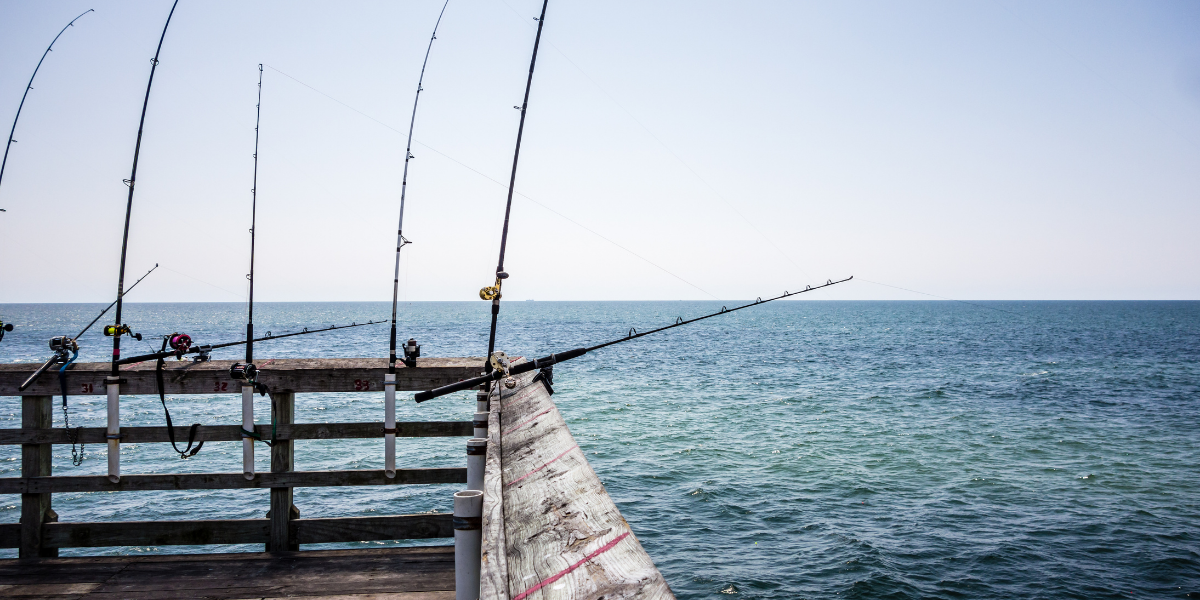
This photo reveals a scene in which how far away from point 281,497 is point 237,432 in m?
0.52

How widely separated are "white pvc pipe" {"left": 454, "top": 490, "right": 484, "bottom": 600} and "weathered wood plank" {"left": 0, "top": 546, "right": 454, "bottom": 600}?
2.06 m

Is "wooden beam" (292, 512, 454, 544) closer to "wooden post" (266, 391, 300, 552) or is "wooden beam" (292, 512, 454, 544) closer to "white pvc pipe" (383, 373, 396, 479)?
"wooden post" (266, 391, 300, 552)

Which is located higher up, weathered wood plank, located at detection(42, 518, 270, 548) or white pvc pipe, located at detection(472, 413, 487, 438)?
white pvc pipe, located at detection(472, 413, 487, 438)

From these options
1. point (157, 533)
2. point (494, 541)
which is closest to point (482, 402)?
point (157, 533)

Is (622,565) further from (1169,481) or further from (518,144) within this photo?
(1169,481)

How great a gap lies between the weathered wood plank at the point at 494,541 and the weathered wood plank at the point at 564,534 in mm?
20

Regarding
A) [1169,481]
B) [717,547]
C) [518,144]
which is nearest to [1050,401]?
[1169,481]

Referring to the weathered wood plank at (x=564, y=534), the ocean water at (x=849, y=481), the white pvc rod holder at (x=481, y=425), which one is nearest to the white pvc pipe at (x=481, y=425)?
the white pvc rod holder at (x=481, y=425)

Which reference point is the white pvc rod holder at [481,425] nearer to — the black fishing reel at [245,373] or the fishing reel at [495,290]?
the black fishing reel at [245,373]

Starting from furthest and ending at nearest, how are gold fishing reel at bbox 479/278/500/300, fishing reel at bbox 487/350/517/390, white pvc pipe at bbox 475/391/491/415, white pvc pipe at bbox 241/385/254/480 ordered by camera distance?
gold fishing reel at bbox 479/278/500/300
white pvc pipe at bbox 241/385/254/480
white pvc pipe at bbox 475/391/491/415
fishing reel at bbox 487/350/517/390

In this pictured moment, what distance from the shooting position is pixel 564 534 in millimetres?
1759

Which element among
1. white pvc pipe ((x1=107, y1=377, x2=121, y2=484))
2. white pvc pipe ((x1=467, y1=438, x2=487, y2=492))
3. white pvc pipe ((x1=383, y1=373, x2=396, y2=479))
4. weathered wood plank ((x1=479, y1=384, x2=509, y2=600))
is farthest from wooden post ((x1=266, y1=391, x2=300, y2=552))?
weathered wood plank ((x1=479, y1=384, x2=509, y2=600))

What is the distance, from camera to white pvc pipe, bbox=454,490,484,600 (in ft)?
7.45

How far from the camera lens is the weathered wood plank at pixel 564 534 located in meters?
1.45
